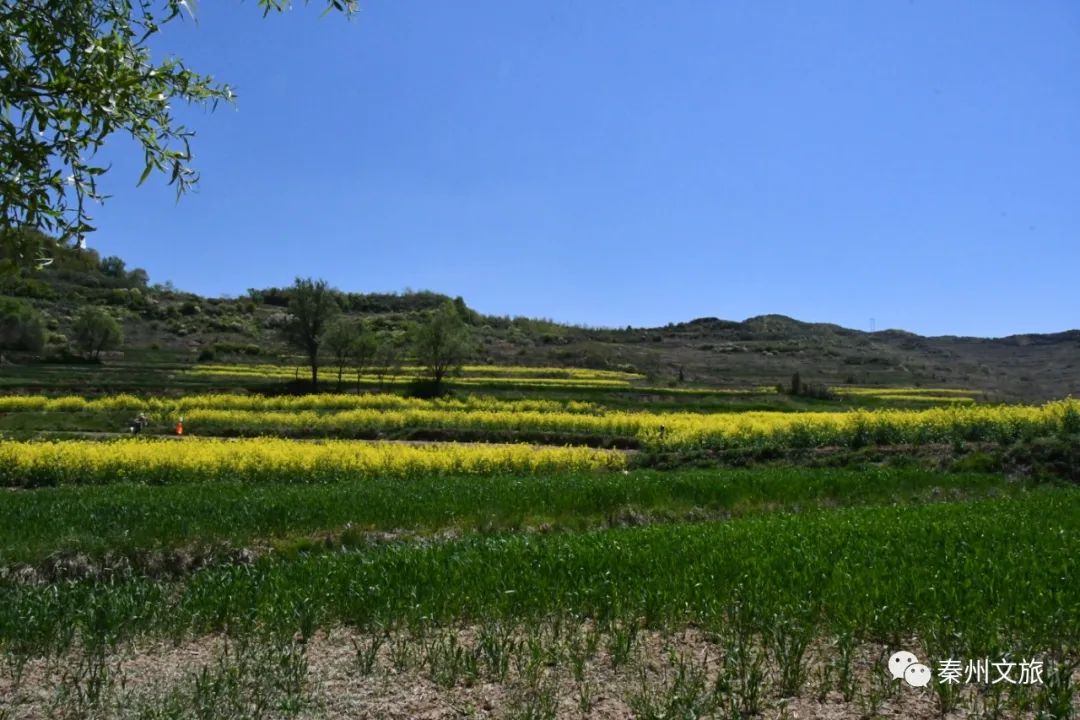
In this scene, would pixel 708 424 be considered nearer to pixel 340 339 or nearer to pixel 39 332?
pixel 340 339

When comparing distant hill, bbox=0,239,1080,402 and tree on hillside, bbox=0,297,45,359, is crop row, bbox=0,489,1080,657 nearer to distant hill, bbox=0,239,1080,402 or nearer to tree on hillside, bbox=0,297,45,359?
distant hill, bbox=0,239,1080,402

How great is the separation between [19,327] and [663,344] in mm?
78564

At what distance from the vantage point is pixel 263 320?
101m

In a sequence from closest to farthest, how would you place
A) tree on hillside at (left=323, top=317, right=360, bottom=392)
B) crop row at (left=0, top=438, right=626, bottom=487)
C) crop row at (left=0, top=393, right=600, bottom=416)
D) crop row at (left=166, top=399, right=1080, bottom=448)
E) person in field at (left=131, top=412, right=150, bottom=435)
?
crop row at (left=0, top=438, right=626, bottom=487) → crop row at (left=166, top=399, right=1080, bottom=448) → person in field at (left=131, top=412, right=150, bottom=435) → crop row at (left=0, top=393, right=600, bottom=416) → tree on hillside at (left=323, top=317, right=360, bottom=392)

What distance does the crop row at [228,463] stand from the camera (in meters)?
21.2

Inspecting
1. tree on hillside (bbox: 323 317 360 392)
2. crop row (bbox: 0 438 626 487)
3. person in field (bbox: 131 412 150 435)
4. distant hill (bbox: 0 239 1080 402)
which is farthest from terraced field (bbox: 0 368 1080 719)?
distant hill (bbox: 0 239 1080 402)

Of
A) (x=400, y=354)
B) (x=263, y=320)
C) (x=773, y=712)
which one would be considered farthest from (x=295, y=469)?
(x=263, y=320)

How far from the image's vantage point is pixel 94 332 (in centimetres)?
6512

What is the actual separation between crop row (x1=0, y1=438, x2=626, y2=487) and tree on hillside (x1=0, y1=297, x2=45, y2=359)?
49007mm

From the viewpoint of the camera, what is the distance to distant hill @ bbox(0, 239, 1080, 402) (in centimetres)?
7800

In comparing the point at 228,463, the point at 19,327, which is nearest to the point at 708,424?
the point at 228,463

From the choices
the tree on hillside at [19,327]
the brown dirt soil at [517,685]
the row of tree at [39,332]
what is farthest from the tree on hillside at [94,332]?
the brown dirt soil at [517,685]

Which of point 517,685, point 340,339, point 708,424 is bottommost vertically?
point 708,424

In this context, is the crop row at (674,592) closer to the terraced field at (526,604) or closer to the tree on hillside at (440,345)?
the terraced field at (526,604)
